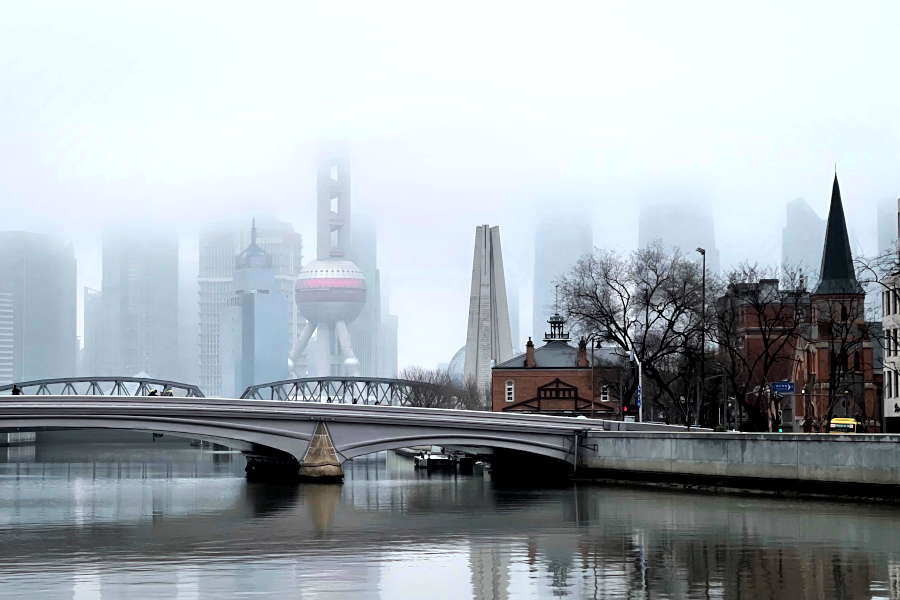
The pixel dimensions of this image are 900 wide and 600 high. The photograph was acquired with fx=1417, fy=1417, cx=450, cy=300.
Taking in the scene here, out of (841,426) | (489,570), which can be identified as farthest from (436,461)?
(489,570)

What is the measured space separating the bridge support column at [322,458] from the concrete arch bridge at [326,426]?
0.05m

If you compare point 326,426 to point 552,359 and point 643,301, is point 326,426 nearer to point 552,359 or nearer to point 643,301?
point 643,301

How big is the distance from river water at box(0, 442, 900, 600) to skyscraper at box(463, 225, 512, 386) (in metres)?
122

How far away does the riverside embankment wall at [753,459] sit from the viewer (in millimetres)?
48312

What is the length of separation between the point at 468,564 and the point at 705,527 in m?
11.3

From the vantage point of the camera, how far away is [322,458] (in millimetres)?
73875

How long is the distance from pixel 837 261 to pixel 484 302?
84.2 metres

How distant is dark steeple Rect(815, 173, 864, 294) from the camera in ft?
332

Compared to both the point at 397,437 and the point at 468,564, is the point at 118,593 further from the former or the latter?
the point at 397,437

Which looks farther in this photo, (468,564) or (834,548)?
(834,548)

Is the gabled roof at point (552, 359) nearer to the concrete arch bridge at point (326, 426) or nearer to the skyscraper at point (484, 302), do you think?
the skyscraper at point (484, 302)

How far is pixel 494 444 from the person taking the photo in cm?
7438

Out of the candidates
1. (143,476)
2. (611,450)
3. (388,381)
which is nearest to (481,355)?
(388,381)

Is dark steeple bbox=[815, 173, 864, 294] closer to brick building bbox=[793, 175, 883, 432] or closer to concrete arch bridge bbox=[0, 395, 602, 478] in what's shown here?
brick building bbox=[793, 175, 883, 432]
